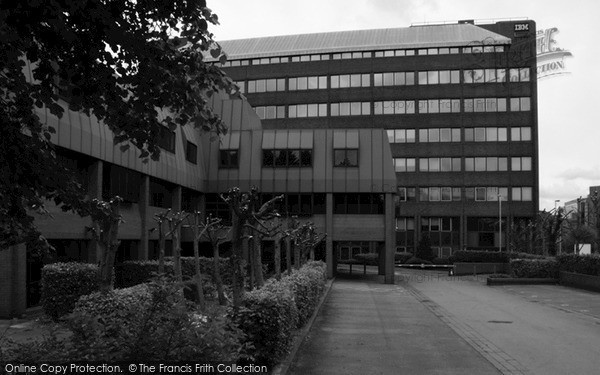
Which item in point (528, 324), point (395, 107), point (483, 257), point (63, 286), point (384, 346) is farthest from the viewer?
point (395, 107)

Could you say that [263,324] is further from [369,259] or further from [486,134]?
[486,134]

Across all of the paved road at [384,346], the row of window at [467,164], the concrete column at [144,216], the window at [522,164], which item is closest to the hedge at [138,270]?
the concrete column at [144,216]

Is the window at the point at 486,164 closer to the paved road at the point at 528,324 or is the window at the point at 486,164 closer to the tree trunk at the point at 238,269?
the paved road at the point at 528,324

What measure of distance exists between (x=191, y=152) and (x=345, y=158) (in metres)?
10.3

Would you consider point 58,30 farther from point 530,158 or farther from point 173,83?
point 530,158

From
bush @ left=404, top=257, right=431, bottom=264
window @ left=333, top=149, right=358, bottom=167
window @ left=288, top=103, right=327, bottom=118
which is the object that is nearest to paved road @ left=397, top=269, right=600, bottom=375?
window @ left=333, top=149, right=358, bottom=167

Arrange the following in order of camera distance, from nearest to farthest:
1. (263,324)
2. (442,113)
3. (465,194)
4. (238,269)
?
(263,324) → (238,269) → (465,194) → (442,113)

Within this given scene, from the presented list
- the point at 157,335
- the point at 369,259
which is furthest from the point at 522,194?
the point at 157,335

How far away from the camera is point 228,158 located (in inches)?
1689

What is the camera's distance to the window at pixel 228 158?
1684 inches

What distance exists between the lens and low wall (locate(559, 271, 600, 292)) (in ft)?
108

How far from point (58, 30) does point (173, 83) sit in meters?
1.38

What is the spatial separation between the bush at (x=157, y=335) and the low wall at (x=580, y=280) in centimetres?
3086

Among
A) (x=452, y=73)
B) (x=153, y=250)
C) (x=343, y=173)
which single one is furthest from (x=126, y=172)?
(x=452, y=73)
